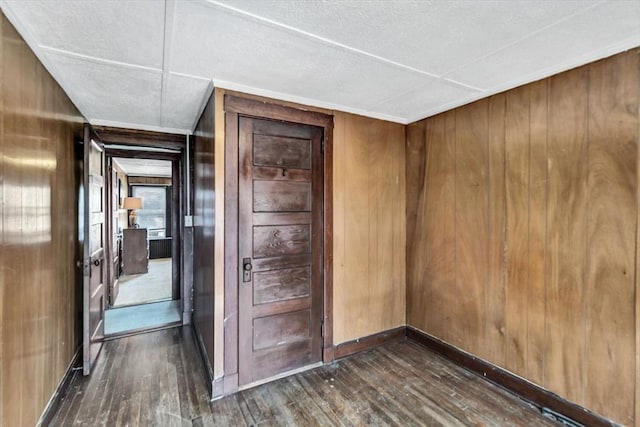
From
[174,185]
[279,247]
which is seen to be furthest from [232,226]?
[174,185]

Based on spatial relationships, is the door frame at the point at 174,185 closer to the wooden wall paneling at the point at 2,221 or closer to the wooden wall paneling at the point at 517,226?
the wooden wall paneling at the point at 2,221

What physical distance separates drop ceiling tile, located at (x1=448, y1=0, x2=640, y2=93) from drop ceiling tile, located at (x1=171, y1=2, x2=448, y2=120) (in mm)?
437

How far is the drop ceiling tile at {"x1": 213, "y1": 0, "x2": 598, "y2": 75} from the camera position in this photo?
4.60 feet

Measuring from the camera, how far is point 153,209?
909 cm

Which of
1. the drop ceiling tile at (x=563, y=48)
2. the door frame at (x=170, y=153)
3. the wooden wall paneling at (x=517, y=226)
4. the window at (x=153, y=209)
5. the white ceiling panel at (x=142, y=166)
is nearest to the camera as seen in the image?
the drop ceiling tile at (x=563, y=48)

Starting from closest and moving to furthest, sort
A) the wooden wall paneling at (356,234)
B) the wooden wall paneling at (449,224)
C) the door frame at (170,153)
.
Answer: the wooden wall paneling at (449,224), the wooden wall paneling at (356,234), the door frame at (170,153)

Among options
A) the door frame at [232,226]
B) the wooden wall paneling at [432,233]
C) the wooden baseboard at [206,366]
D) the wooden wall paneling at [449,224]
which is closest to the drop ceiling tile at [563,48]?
the wooden wall paneling at [449,224]

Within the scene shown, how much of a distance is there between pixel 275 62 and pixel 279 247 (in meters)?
1.45

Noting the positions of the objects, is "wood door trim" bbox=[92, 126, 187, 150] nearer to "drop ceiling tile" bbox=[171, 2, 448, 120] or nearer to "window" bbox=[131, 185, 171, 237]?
"drop ceiling tile" bbox=[171, 2, 448, 120]

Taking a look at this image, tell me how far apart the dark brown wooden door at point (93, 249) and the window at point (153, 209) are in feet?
20.1

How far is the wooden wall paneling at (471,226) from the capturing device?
103 inches

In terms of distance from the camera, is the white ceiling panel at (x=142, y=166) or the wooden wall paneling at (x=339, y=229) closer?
the wooden wall paneling at (x=339, y=229)

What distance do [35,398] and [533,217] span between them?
11.7ft

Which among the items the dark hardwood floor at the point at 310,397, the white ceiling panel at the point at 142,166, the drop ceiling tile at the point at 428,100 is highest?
the white ceiling panel at the point at 142,166
